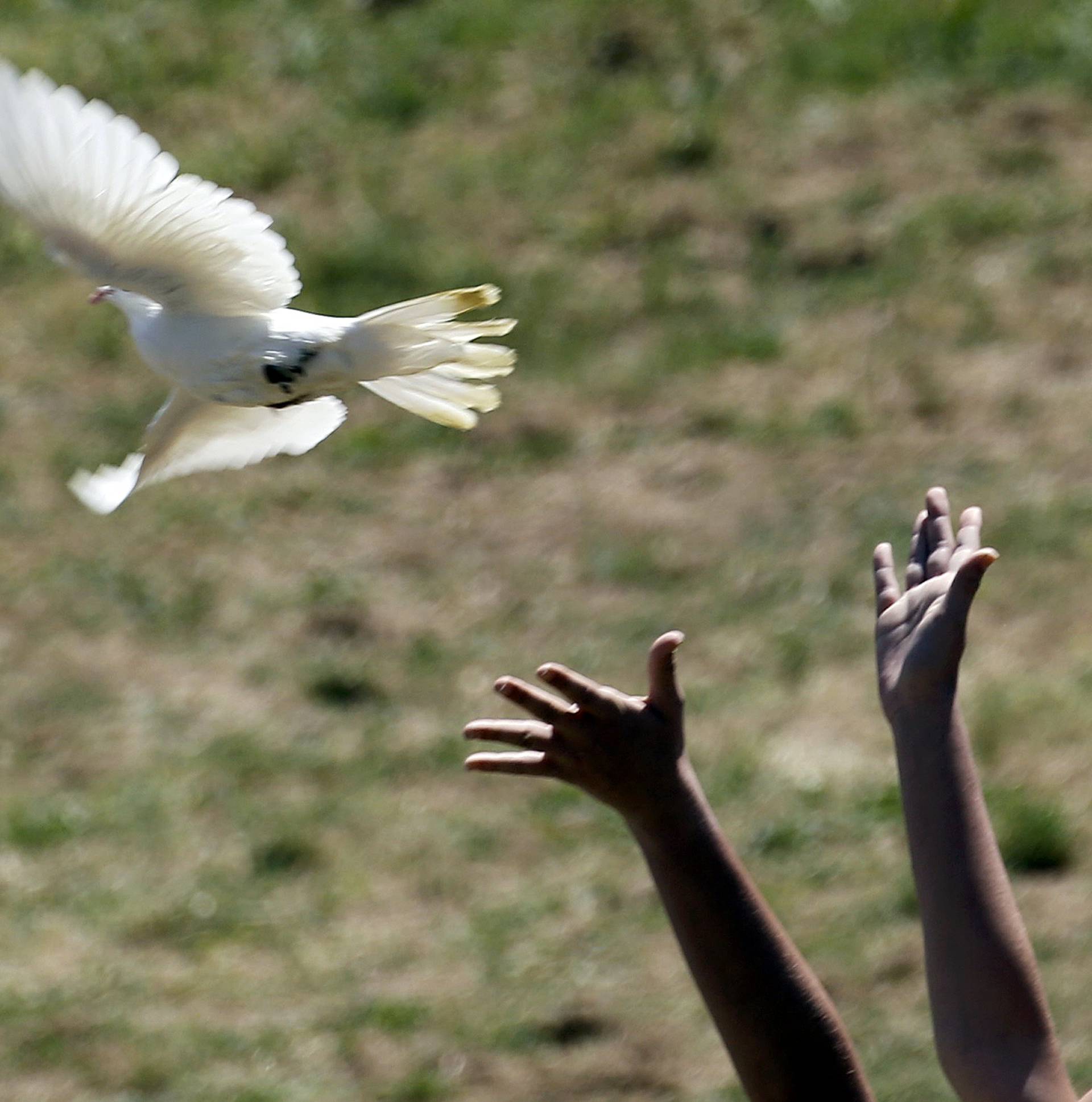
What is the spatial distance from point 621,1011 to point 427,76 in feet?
16.6

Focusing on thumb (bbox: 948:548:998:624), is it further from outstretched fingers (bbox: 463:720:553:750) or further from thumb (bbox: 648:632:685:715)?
outstretched fingers (bbox: 463:720:553:750)

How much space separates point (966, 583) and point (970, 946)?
1.25ft

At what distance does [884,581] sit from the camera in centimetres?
235

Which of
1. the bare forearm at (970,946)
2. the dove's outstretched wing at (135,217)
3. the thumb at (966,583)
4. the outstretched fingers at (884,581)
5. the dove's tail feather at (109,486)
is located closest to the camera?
the bare forearm at (970,946)

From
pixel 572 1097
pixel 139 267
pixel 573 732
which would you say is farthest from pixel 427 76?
pixel 573 732

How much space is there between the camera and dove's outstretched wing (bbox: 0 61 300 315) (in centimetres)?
251

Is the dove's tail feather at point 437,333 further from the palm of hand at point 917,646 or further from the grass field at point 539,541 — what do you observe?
the grass field at point 539,541

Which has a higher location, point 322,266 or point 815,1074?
point 322,266

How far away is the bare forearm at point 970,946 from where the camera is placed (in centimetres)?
192

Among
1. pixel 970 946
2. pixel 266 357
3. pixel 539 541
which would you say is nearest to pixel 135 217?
pixel 266 357

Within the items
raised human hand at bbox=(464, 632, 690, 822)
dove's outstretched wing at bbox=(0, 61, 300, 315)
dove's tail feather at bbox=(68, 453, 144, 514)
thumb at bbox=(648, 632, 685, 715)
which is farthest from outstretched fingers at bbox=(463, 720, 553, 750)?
dove's tail feather at bbox=(68, 453, 144, 514)

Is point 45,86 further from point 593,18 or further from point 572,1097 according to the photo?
point 593,18

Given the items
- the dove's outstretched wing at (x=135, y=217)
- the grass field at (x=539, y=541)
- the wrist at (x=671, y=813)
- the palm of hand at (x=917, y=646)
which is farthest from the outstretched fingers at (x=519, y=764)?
the grass field at (x=539, y=541)

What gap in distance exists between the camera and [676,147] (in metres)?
8.15
